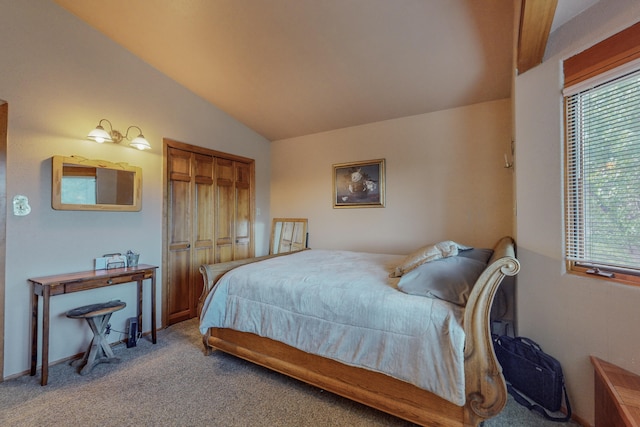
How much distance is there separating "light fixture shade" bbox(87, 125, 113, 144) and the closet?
0.70 meters

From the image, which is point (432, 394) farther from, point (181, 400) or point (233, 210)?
point (233, 210)

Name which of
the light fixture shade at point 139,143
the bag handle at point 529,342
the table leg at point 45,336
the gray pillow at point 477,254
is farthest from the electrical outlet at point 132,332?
the bag handle at point 529,342

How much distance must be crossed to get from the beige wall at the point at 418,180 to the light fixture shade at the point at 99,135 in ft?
8.33

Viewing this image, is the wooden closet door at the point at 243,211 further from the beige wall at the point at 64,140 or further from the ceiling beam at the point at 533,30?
the ceiling beam at the point at 533,30

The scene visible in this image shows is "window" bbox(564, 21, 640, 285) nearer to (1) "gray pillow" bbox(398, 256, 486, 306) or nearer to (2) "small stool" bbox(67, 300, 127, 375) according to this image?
(1) "gray pillow" bbox(398, 256, 486, 306)

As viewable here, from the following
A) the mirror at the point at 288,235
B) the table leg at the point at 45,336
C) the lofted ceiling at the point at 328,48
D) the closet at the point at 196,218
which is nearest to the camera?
the table leg at the point at 45,336

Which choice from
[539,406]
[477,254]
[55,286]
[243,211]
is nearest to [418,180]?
[477,254]

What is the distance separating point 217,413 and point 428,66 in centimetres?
338

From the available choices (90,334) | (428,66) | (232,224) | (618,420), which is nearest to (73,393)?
(90,334)

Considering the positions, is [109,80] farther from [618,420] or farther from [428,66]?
[618,420]

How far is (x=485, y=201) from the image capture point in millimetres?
3143

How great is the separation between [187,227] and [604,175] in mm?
3891

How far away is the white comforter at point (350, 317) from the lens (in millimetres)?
1469

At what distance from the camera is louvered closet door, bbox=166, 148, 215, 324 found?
11.0 ft
